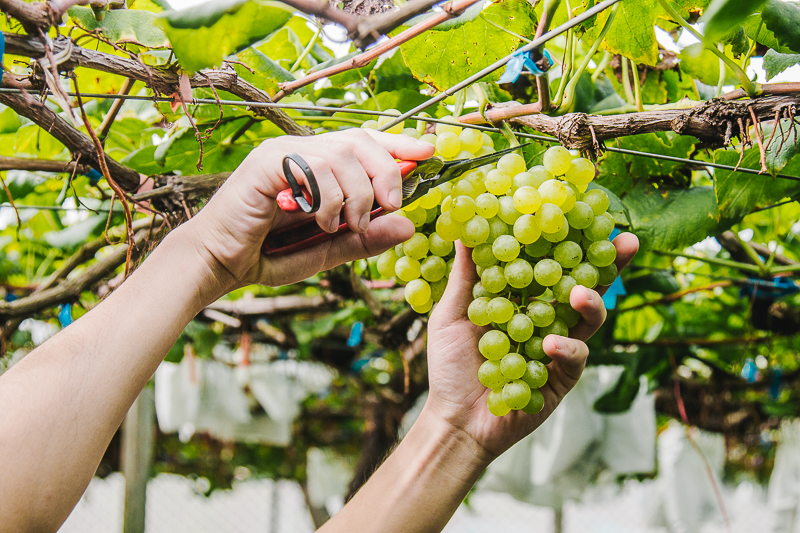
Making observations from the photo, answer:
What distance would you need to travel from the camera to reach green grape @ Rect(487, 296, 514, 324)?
0.52m

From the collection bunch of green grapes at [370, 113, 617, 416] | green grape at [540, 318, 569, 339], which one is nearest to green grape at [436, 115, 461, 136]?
bunch of green grapes at [370, 113, 617, 416]

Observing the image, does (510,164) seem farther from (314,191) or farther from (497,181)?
(314,191)

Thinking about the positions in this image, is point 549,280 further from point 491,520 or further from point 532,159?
point 491,520

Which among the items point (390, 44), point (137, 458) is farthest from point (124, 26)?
point (137, 458)

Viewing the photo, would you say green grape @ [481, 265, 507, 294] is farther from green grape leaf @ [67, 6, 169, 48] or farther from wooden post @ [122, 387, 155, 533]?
wooden post @ [122, 387, 155, 533]

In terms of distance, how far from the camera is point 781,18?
1.65 feet

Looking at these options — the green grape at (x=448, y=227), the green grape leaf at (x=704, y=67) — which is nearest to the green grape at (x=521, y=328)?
the green grape at (x=448, y=227)

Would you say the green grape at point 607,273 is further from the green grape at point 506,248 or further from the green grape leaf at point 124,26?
the green grape leaf at point 124,26

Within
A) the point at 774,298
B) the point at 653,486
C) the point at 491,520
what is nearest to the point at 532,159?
the point at 774,298

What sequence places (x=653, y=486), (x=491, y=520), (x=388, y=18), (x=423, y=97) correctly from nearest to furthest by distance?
(x=388, y=18)
(x=423, y=97)
(x=653, y=486)
(x=491, y=520)

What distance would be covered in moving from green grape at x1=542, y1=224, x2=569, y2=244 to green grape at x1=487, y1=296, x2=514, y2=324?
0.07 m

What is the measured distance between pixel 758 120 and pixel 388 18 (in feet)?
1.32

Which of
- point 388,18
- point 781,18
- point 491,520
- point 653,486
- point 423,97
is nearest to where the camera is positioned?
point 388,18

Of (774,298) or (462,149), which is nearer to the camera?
(462,149)
